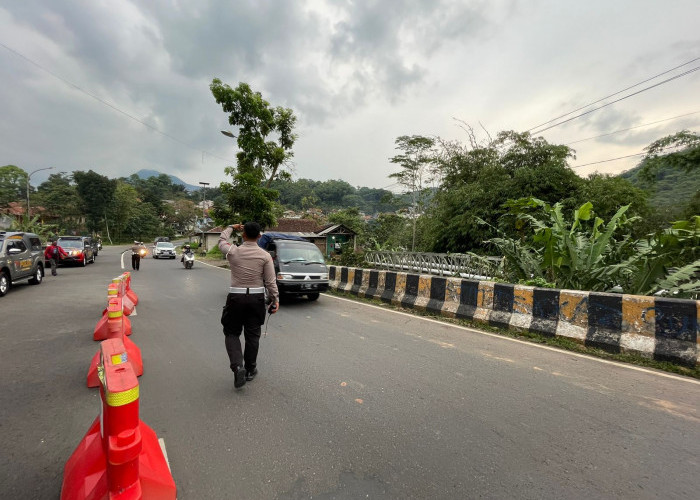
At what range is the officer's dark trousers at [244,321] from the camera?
374 centimetres

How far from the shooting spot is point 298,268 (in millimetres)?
8703

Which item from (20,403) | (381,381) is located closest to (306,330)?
(381,381)

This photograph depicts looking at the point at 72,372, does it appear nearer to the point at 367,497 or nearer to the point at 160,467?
the point at 160,467

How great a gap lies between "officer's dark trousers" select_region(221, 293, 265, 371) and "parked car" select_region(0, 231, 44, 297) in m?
9.19

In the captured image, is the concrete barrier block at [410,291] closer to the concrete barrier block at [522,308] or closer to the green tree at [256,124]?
the concrete barrier block at [522,308]

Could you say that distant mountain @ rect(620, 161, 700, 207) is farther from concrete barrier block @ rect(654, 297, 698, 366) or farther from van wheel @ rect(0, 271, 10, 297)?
van wheel @ rect(0, 271, 10, 297)

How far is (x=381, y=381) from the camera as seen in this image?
12.7 feet

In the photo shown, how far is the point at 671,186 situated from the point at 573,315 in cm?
3727

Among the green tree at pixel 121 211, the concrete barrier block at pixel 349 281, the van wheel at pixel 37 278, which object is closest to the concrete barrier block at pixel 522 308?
the concrete barrier block at pixel 349 281

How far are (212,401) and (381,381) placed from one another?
180 cm

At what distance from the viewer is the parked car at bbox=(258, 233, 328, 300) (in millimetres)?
8312

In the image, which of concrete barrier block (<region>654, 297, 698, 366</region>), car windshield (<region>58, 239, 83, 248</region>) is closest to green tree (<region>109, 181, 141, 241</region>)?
car windshield (<region>58, 239, 83, 248</region>)

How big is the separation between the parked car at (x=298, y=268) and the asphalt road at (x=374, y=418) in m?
2.90

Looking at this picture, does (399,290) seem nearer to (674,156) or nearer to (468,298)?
(468,298)
